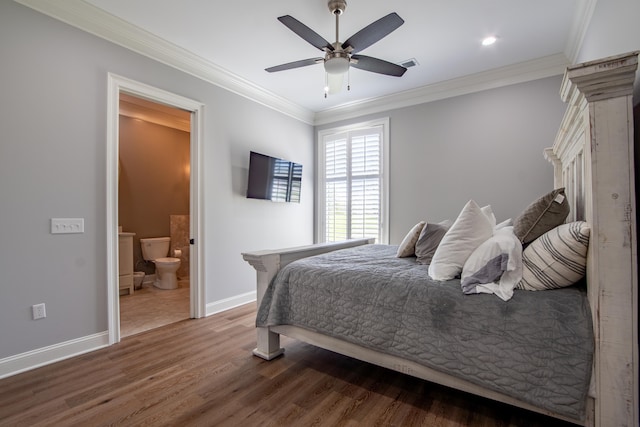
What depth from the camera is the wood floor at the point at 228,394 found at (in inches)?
64.0

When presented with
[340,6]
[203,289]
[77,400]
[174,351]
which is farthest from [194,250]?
[340,6]

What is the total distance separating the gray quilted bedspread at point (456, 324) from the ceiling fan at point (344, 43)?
154cm

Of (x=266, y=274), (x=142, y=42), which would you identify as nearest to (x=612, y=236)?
(x=266, y=274)

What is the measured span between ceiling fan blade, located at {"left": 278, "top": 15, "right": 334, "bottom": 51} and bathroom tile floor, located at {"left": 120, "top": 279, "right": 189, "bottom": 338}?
3.03m

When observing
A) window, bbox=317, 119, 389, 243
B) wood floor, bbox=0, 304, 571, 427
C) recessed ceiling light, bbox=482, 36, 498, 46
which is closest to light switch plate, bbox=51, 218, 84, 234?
wood floor, bbox=0, 304, 571, 427

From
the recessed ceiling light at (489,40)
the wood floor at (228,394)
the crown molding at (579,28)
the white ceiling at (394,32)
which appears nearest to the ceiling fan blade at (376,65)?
the white ceiling at (394,32)

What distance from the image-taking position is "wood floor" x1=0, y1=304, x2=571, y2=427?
162cm

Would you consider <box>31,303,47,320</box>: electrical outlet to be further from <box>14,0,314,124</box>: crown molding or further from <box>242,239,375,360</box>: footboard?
<box>14,0,314,124</box>: crown molding

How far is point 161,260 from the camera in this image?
181 inches

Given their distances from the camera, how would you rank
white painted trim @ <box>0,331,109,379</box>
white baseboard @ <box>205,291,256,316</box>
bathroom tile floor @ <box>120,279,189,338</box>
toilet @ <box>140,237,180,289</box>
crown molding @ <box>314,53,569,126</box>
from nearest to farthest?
white painted trim @ <box>0,331,109,379</box> < bathroom tile floor @ <box>120,279,189,338</box> < crown molding @ <box>314,53,569,126</box> < white baseboard @ <box>205,291,256,316</box> < toilet @ <box>140,237,180,289</box>

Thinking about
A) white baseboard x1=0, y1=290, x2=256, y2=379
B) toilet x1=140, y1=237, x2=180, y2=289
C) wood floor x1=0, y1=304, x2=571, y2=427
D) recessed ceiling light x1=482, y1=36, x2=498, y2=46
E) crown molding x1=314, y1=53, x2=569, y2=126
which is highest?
recessed ceiling light x1=482, y1=36, x2=498, y2=46

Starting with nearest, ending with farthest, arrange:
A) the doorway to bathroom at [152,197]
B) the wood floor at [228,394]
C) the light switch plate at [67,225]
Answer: the wood floor at [228,394]
the light switch plate at [67,225]
the doorway to bathroom at [152,197]

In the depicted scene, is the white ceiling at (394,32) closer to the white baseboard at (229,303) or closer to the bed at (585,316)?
the bed at (585,316)

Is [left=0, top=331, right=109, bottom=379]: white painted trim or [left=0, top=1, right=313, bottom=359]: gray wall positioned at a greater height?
[left=0, top=1, right=313, bottom=359]: gray wall
